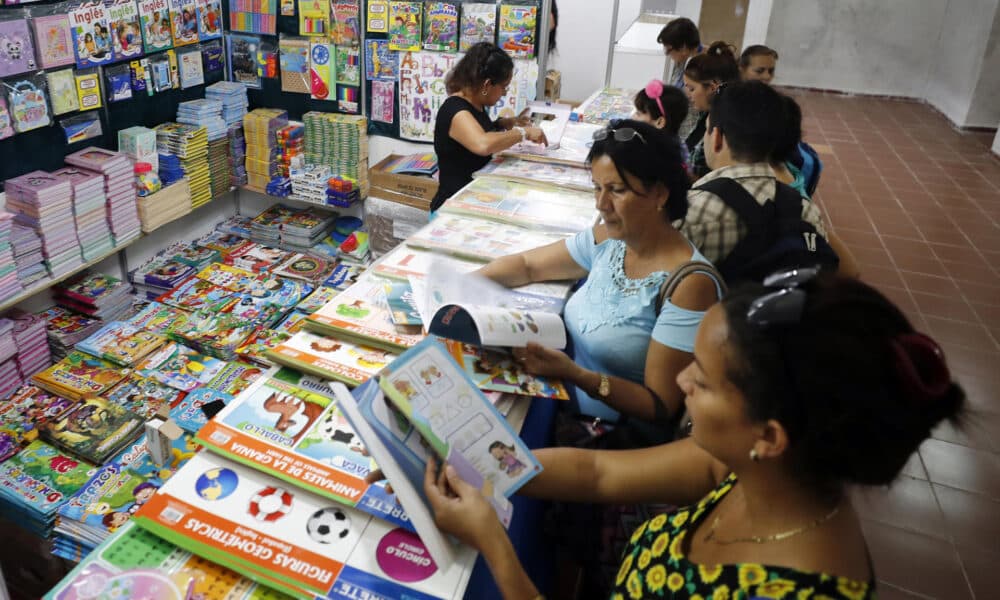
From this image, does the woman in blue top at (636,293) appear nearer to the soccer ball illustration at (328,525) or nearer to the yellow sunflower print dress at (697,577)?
the yellow sunflower print dress at (697,577)

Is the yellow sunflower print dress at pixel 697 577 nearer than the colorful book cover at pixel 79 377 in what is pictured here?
Yes

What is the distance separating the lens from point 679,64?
171 inches

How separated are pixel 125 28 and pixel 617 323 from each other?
3446mm

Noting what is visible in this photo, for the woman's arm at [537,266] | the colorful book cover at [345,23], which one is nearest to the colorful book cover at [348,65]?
the colorful book cover at [345,23]

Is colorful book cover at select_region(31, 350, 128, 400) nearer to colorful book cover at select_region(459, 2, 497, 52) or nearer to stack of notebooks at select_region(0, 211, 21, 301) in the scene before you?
stack of notebooks at select_region(0, 211, 21, 301)

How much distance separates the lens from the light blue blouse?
5.16 feet

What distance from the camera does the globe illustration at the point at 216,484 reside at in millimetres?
1173

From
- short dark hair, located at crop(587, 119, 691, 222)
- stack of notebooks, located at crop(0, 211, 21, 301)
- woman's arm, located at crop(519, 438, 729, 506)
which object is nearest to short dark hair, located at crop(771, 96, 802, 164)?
short dark hair, located at crop(587, 119, 691, 222)

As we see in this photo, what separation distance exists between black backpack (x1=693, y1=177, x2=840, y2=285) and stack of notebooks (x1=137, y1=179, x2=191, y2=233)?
319cm

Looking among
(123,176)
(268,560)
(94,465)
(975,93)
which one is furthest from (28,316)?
(975,93)

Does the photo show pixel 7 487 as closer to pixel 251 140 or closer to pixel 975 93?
pixel 251 140

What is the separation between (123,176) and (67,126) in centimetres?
35

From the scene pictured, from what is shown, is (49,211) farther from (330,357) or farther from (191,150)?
(330,357)

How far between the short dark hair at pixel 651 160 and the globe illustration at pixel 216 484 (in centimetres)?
114
